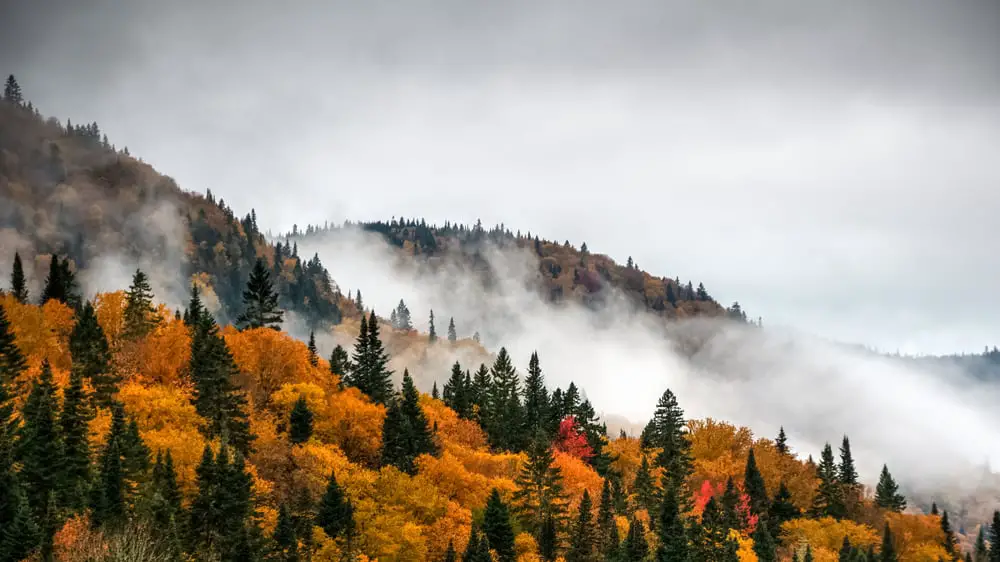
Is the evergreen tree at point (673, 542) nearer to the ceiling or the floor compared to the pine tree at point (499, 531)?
nearer to the floor

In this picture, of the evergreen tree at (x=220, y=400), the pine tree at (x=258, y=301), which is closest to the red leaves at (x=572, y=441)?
the pine tree at (x=258, y=301)

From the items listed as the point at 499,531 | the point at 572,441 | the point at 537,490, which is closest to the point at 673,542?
the point at 537,490

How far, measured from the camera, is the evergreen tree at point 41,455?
61656 mm

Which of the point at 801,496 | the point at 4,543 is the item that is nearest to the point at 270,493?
the point at 4,543

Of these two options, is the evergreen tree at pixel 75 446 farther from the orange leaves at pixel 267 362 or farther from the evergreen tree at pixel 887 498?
the evergreen tree at pixel 887 498

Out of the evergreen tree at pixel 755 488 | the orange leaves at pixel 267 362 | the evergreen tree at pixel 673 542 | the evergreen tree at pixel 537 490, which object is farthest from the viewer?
the evergreen tree at pixel 755 488

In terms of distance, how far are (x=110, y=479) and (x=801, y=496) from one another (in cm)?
10853

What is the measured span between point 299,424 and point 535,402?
6392 centimetres

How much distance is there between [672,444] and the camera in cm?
12619

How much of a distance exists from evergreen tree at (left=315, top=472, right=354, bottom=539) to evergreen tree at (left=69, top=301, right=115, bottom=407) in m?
27.5

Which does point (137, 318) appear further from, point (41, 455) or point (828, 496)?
point (828, 496)

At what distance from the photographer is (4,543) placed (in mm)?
52156

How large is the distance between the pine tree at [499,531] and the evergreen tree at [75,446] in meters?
36.5

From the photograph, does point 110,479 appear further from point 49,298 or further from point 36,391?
point 49,298
